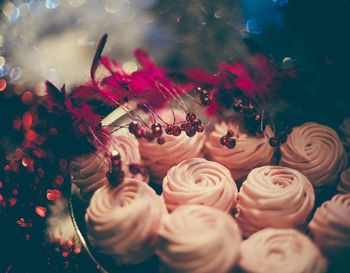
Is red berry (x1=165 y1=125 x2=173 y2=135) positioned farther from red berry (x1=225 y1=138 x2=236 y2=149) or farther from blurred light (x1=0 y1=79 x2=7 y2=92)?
blurred light (x1=0 y1=79 x2=7 y2=92)

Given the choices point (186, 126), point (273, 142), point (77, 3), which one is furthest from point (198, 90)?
point (77, 3)

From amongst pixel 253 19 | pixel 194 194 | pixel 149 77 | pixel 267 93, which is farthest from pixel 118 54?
pixel 194 194

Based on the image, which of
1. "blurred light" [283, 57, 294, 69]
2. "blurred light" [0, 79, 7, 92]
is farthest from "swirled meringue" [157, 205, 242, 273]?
"blurred light" [0, 79, 7, 92]

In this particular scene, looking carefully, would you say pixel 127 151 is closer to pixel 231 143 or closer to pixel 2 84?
pixel 231 143

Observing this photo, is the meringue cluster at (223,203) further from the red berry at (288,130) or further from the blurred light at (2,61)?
the blurred light at (2,61)

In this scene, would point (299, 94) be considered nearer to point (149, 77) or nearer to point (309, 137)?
point (309, 137)

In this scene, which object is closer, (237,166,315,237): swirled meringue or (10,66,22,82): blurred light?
(237,166,315,237): swirled meringue

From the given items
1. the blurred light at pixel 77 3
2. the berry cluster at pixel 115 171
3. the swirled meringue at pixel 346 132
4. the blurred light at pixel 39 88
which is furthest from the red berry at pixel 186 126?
the blurred light at pixel 77 3
